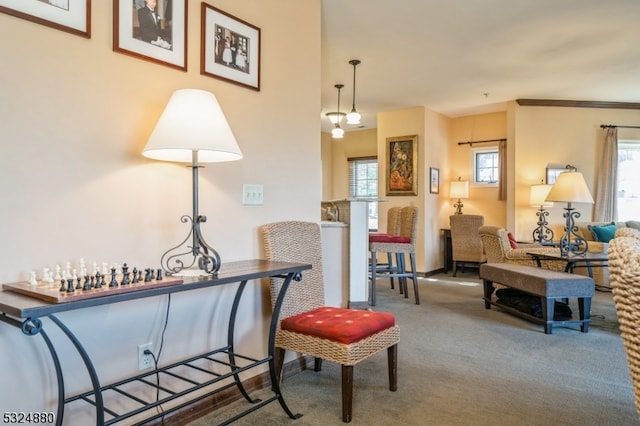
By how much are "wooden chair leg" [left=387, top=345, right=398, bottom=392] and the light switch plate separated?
1.14 m

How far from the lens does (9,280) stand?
4.68 ft

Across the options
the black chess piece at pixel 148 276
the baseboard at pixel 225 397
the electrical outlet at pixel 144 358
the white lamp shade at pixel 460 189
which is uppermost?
the white lamp shade at pixel 460 189

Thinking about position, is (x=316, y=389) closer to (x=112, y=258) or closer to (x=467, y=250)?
(x=112, y=258)

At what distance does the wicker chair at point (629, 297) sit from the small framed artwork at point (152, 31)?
190 centimetres

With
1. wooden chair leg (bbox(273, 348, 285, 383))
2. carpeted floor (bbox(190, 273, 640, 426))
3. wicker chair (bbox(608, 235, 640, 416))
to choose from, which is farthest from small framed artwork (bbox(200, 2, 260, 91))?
wicker chair (bbox(608, 235, 640, 416))

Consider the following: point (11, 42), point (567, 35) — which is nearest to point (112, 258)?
point (11, 42)

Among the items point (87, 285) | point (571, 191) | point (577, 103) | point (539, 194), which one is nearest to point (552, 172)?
point (539, 194)

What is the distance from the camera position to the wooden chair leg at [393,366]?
232cm

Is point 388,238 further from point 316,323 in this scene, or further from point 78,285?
point 78,285

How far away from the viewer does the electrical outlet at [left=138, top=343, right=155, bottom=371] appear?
1814 millimetres

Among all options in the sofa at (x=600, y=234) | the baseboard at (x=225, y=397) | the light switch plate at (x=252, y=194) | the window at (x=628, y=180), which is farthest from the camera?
the window at (x=628, y=180)

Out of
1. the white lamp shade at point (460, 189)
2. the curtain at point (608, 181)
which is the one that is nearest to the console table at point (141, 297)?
the white lamp shade at point (460, 189)

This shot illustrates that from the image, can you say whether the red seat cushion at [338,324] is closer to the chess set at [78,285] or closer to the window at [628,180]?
the chess set at [78,285]

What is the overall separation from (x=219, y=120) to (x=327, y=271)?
1.84 meters
